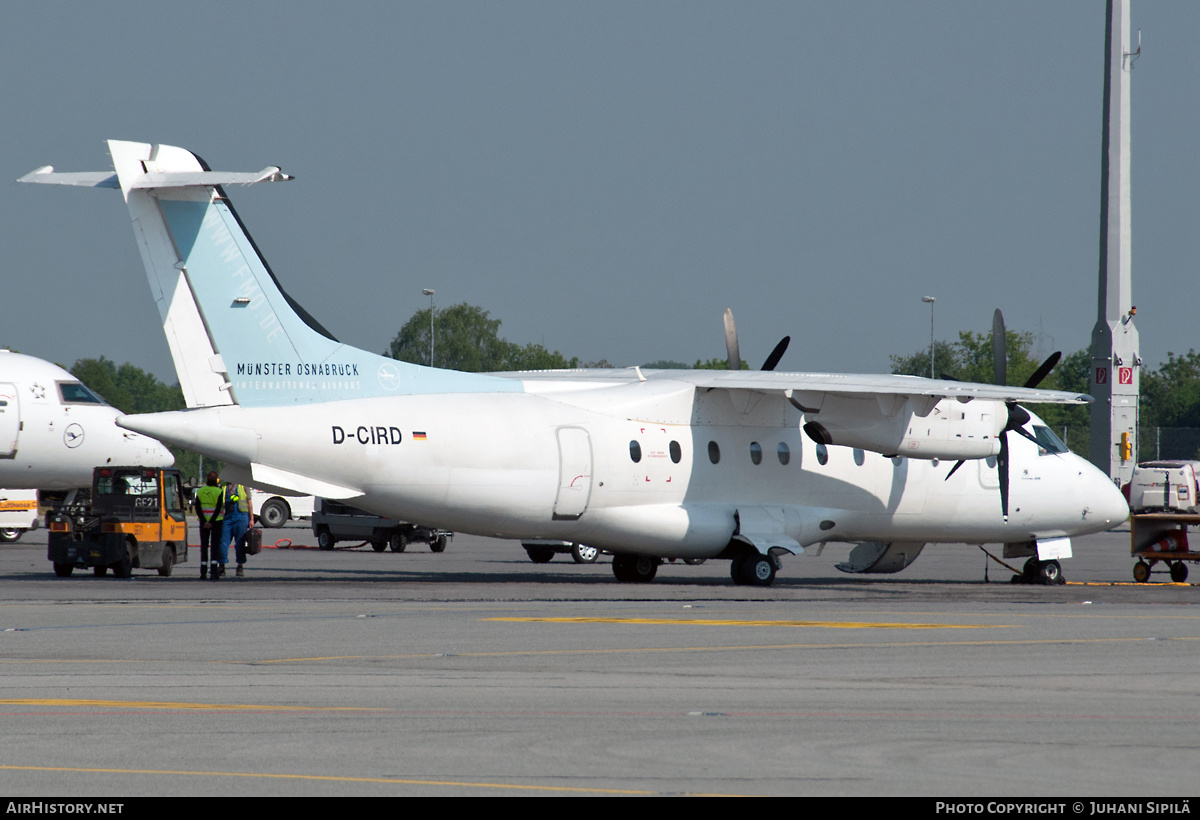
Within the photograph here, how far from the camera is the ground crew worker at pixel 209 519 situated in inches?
935

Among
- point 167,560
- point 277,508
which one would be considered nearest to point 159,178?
point 167,560

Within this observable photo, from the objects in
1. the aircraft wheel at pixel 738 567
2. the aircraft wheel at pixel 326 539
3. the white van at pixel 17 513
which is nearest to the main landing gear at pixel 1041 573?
the aircraft wheel at pixel 738 567

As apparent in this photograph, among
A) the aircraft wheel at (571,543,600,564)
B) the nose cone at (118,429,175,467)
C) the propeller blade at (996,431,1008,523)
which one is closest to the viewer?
the propeller blade at (996,431,1008,523)

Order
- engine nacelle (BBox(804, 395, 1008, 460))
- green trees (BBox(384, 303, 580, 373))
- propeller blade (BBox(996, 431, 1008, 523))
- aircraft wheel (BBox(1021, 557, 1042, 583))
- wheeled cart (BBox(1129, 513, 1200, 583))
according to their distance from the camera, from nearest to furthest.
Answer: engine nacelle (BBox(804, 395, 1008, 460))
propeller blade (BBox(996, 431, 1008, 523))
aircraft wheel (BBox(1021, 557, 1042, 583))
wheeled cart (BBox(1129, 513, 1200, 583))
green trees (BBox(384, 303, 580, 373))

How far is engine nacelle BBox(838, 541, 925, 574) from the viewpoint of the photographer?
26766 mm

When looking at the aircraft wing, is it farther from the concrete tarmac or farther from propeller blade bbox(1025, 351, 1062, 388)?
the concrete tarmac

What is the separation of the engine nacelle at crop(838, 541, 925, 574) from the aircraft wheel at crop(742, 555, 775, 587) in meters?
3.78

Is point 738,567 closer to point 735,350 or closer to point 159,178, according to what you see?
point 735,350

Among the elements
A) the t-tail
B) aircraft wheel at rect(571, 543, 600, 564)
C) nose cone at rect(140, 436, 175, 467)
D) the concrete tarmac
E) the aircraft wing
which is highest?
the t-tail

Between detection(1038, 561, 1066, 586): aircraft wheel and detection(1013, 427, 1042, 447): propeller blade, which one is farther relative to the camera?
detection(1038, 561, 1066, 586): aircraft wheel

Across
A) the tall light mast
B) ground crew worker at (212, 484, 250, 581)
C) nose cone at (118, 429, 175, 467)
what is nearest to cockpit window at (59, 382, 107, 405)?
nose cone at (118, 429, 175, 467)

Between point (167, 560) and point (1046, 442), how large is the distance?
56.7 feet

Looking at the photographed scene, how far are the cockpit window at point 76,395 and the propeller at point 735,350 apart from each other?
53.0 ft
